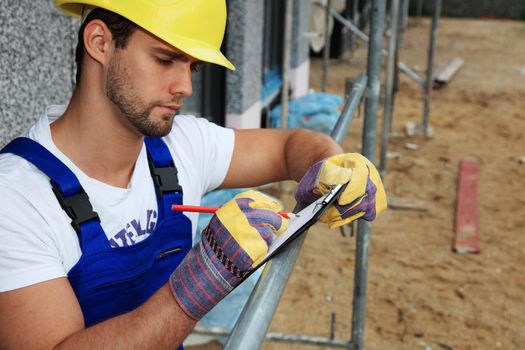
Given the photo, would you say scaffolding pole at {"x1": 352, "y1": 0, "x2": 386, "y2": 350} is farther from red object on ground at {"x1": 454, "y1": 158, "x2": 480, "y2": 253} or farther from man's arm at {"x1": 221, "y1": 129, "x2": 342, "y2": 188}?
red object on ground at {"x1": 454, "y1": 158, "x2": 480, "y2": 253}

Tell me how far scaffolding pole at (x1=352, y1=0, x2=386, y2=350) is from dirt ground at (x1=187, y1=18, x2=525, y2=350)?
71 cm

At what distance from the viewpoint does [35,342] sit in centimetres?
149

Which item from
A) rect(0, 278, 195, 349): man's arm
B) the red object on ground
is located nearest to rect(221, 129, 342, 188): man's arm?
rect(0, 278, 195, 349): man's arm

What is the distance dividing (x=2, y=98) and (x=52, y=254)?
1.01 m

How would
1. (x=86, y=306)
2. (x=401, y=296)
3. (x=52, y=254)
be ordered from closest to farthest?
(x=52, y=254)
(x=86, y=306)
(x=401, y=296)

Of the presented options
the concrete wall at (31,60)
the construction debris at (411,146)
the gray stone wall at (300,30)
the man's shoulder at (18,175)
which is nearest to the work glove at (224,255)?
the man's shoulder at (18,175)

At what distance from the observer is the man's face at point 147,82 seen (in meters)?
1.81

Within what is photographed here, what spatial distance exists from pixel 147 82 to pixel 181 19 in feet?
0.68

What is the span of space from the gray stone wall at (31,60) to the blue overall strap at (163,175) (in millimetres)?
664

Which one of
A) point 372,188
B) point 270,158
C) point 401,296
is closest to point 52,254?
point 372,188

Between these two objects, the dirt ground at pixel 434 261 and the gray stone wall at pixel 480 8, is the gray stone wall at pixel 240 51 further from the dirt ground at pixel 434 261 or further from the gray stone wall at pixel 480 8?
the gray stone wall at pixel 480 8

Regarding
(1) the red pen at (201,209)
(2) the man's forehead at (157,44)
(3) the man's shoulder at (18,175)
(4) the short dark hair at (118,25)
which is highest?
(4) the short dark hair at (118,25)

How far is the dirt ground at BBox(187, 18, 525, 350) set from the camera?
4113 millimetres

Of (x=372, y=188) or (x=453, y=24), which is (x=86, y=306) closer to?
(x=372, y=188)
